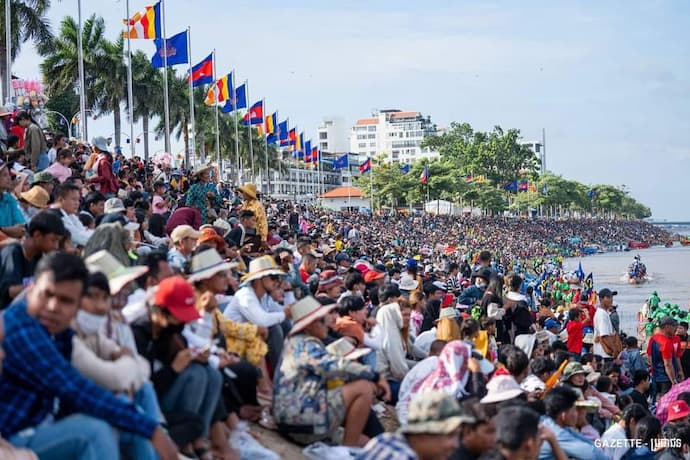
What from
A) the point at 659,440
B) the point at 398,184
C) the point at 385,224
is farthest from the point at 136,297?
the point at 398,184

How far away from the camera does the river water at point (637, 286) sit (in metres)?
41.9

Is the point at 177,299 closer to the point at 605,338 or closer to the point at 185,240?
the point at 185,240

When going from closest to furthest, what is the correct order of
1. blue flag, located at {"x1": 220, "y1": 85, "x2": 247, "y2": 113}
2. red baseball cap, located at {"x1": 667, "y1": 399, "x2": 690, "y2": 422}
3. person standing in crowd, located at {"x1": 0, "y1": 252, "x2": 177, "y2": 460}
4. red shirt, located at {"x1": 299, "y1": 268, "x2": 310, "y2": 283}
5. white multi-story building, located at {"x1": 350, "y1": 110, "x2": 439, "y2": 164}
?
1. person standing in crowd, located at {"x1": 0, "y1": 252, "x2": 177, "y2": 460}
2. red baseball cap, located at {"x1": 667, "y1": 399, "x2": 690, "y2": 422}
3. red shirt, located at {"x1": 299, "y1": 268, "x2": 310, "y2": 283}
4. blue flag, located at {"x1": 220, "y1": 85, "x2": 247, "y2": 113}
5. white multi-story building, located at {"x1": 350, "y1": 110, "x2": 439, "y2": 164}

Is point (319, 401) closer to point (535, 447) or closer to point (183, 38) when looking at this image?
point (535, 447)

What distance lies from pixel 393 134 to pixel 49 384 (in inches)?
6359

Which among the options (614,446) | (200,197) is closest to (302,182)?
(200,197)

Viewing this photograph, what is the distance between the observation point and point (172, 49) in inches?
1138

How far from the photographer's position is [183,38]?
29.0 meters

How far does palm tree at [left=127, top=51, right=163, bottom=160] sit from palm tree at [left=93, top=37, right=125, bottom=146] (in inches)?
82.9

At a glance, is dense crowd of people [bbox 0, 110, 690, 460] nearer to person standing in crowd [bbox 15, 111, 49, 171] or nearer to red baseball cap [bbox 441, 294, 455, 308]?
red baseball cap [bbox 441, 294, 455, 308]

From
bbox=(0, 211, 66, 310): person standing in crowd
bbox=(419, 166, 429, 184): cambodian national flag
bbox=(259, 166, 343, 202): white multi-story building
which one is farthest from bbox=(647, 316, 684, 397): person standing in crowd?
bbox=(259, 166, 343, 202): white multi-story building

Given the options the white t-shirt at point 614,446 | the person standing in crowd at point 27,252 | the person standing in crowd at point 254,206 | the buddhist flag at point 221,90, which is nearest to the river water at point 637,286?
the buddhist flag at point 221,90

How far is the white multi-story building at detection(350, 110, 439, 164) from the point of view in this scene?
161 meters

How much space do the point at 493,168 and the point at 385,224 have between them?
39.5 m
